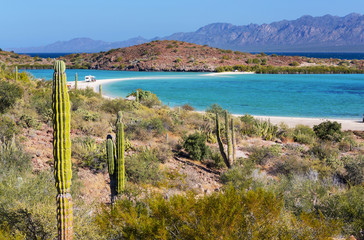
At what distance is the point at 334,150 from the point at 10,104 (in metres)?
14.1

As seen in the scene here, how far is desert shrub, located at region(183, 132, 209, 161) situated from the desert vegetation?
41mm

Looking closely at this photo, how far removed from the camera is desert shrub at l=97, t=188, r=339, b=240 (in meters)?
4.58

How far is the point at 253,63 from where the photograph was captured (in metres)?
79.4

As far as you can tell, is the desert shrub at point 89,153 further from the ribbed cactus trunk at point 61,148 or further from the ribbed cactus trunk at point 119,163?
the ribbed cactus trunk at point 61,148

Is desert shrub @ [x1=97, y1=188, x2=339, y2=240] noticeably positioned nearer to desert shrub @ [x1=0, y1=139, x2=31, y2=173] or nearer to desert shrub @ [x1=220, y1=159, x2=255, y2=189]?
desert shrub @ [x1=220, y1=159, x2=255, y2=189]

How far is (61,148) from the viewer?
16.1 feet

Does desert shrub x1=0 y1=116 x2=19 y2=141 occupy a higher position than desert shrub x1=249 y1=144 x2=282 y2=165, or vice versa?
desert shrub x1=0 y1=116 x2=19 y2=141

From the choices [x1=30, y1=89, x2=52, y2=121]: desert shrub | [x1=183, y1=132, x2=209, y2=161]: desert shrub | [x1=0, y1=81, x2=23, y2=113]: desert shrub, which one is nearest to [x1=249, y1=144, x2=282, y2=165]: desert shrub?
[x1=183, y1=132, x2=209, y2=161]: desert shrub

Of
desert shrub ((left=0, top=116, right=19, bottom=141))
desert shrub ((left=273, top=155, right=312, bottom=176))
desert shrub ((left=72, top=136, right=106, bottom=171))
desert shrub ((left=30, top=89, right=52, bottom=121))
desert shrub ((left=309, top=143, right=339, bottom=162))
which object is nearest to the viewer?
desert shrub ((left=72, top=136, right=106, bottom=171))

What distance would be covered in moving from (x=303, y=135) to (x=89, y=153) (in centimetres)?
1112

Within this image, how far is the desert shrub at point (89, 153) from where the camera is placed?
33.7 ft

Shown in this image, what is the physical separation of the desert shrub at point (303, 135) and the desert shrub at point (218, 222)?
460 inches

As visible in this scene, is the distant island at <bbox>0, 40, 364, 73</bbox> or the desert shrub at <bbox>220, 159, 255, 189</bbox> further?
the distant island at <bbox>0, 40, 364, 73</bbox>

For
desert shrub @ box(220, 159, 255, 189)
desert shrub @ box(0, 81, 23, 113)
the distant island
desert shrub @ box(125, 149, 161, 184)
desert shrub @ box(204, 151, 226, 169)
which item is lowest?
desert shrub @ box(204, 151, 226, 169)
